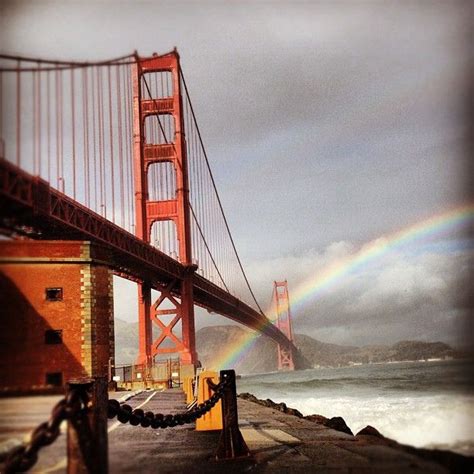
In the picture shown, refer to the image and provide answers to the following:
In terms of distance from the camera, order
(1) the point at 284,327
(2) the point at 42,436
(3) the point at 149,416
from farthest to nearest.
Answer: (1) the point at 284,327, (3) the point at 149,416, (2) the point at 42,436

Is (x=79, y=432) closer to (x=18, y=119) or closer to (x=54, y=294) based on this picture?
(x=54, y=294)

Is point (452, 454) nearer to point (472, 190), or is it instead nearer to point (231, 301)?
point (472, 190)

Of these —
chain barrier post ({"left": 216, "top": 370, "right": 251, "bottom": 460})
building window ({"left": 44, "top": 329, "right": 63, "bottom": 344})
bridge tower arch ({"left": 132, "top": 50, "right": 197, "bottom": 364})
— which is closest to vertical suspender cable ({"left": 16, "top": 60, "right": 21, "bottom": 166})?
building window ({"left": 44, "top": 329, "right": 63, "bottom": 344})

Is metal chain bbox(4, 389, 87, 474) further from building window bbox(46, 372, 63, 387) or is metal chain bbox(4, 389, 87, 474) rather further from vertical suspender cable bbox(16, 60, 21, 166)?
vertical suspender cable bbox(16, 60, 21, 166)

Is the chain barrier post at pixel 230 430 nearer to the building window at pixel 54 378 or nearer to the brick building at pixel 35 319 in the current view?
the brick building at pixel 35 319

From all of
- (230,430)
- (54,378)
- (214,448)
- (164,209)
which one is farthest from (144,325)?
(54,378)

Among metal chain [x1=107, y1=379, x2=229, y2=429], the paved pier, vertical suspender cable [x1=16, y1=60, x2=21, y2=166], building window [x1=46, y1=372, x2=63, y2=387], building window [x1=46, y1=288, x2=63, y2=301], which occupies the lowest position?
the paved pier
